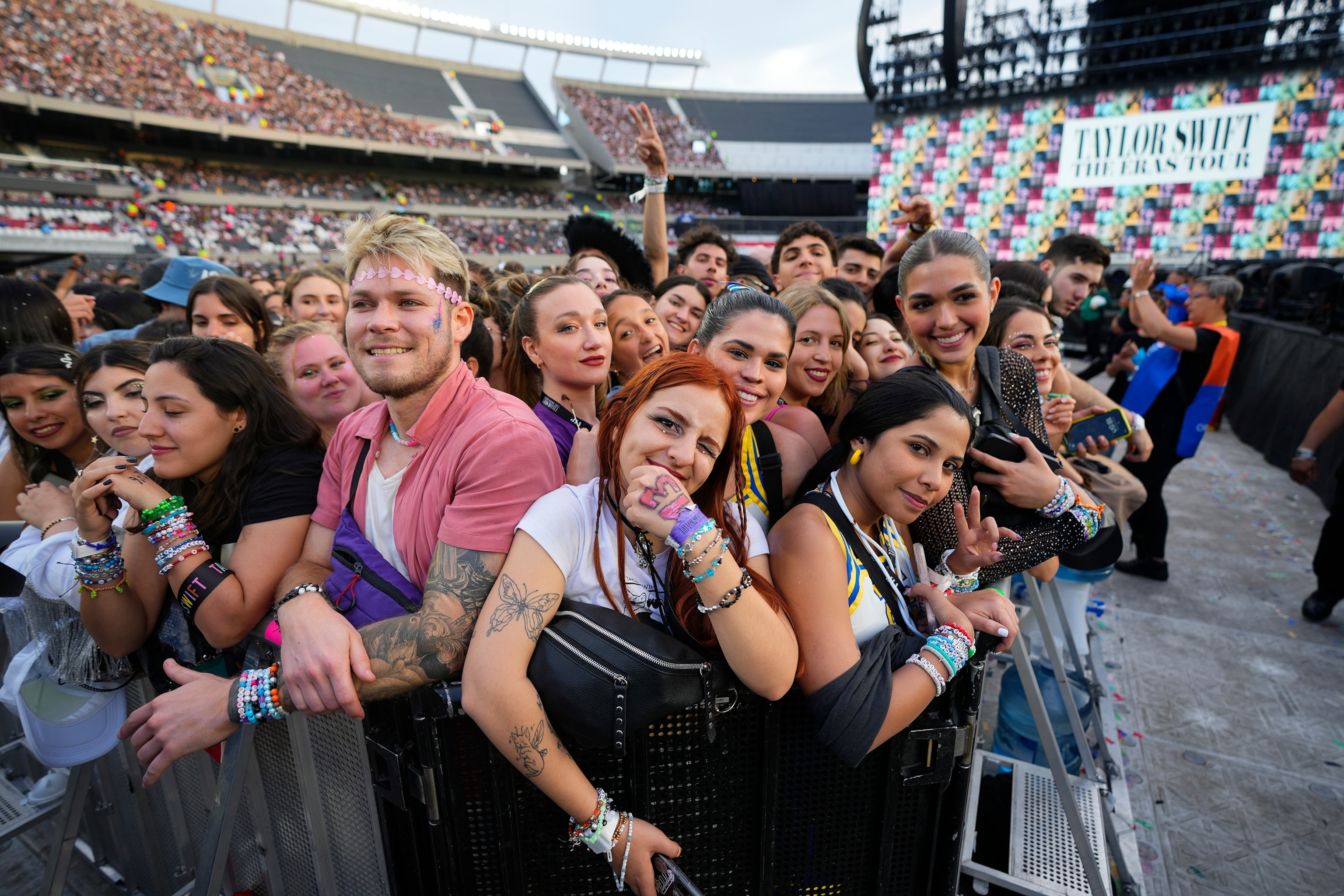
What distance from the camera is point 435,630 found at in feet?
4.49

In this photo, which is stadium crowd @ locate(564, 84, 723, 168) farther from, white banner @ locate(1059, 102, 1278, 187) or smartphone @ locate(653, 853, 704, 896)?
smartphone @ locate(653, 853, 704, 896)

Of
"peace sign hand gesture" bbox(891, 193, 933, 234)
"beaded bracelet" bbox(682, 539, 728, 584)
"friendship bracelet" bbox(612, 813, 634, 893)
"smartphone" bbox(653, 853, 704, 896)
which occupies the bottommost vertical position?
"smartphone" bbox(653, 853, 704, 896)

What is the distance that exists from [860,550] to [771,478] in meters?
0.37

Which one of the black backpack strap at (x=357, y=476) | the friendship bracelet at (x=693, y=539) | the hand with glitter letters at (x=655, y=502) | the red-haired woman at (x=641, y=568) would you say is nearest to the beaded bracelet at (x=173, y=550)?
the black backpack strap at (x=357, y=476)

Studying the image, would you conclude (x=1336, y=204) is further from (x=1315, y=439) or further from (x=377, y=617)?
(x=377, y=617)

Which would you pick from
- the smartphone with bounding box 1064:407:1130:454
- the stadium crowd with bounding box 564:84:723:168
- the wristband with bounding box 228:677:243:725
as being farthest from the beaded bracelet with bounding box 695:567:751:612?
the stadium crowd with bounding box 564:84:723:168

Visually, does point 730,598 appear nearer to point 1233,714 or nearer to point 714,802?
point 714,802

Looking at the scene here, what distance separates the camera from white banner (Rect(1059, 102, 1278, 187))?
53.6 ft

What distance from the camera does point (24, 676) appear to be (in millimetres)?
1961

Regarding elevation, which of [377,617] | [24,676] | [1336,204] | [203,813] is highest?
[1336,204]

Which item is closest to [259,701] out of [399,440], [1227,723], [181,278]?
[399,440]

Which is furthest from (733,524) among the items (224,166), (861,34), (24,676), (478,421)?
(224,166)

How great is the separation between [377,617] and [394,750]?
321 mm

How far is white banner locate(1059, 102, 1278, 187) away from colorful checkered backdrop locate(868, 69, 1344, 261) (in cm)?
18
